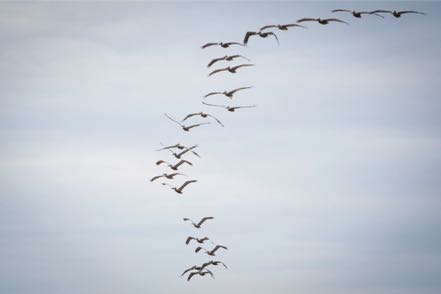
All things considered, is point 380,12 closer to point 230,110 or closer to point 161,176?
point 230,110

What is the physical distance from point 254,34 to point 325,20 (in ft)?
25.4

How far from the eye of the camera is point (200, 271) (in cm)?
10881

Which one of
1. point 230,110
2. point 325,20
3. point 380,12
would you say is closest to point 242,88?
point 230,110

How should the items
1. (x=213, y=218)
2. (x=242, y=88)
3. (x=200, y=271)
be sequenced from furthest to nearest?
1. (x=200, y=271)
2. (x=213, y=218)
3. (x=242, y=88)

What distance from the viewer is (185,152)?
9944 centimetres

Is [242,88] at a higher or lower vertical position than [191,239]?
higher

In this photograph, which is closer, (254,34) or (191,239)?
(254,34)

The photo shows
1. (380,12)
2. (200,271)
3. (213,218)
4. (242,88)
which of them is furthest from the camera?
(200,271)

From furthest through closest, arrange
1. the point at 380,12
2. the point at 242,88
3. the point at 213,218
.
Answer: the point at 213,218, the point at 242,88, the point at 380,12

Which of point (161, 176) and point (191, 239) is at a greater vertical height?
point (161, 176)

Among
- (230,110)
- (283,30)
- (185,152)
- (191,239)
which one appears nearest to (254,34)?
(283,30)

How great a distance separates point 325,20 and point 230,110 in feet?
48.7

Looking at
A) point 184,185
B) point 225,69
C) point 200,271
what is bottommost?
point 200,271

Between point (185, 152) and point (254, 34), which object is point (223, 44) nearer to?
point (254, 34)
